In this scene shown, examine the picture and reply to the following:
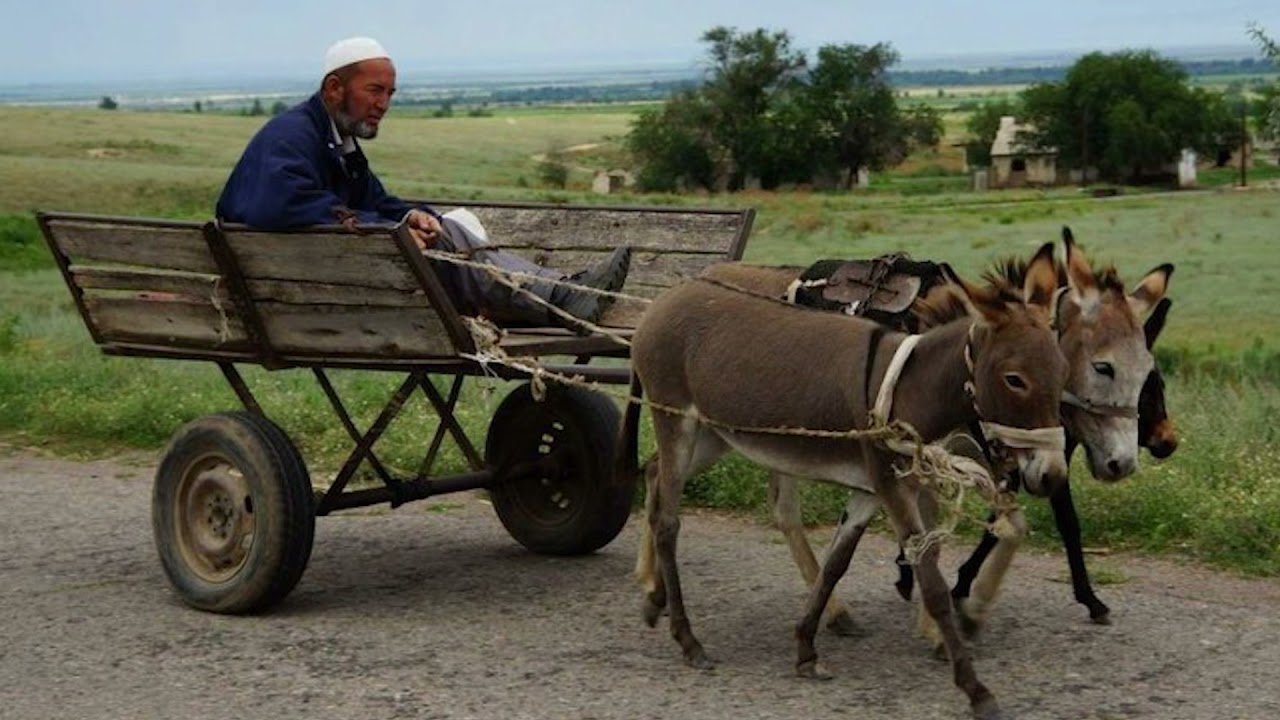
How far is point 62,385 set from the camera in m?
13.7

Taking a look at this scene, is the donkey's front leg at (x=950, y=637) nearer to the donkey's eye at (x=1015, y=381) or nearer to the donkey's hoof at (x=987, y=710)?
the donkey's hoof at (x=987, y=710)

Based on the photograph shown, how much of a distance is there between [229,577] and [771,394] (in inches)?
100

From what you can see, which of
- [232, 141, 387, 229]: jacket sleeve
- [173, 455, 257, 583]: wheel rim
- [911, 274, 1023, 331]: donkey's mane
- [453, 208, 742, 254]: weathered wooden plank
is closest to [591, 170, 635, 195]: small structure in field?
[453, 208, 742, 254]: weathered wooden plank

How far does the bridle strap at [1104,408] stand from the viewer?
6.86 m

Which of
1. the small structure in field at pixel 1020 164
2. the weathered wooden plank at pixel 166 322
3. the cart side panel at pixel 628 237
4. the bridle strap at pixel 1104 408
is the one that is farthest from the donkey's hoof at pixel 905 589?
the small structure in field at pixel 1020 164

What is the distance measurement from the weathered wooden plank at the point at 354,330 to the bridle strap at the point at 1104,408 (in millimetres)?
2482

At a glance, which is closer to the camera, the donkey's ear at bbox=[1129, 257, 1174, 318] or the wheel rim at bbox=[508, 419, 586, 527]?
the donkey's ear at bbox=[1129, 257, 1174, 318]

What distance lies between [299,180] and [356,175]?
0.74 meters

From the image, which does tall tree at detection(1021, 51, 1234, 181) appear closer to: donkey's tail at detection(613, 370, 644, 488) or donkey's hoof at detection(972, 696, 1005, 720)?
donkey's tail at detection(613, 370, 644, 488)

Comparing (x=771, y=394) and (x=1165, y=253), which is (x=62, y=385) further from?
(x=1165, y=253)

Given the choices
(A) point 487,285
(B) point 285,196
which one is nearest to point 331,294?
(B) point 285,196

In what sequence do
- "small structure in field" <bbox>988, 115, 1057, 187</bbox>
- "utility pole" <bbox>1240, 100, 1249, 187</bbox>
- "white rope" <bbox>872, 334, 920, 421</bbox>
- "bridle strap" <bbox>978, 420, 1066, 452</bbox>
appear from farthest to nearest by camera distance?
"small structure in field" <bbox>988, 115, 1057, 187</bbox>, "utility pole" <bbox>1240, 100, 1249, 187</bbox>, "white rope" <bbox>872, 334, 920, 421</bbox>, "bridle strap" <bbox>978, 420, 1066, 452</bbox>

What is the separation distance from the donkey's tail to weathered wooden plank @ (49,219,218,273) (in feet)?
6.14

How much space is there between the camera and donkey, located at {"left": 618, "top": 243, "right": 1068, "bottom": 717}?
20.2 feet
